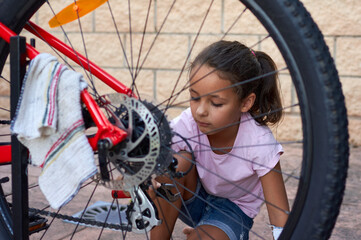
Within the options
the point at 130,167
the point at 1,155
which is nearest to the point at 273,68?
the point at 130,167

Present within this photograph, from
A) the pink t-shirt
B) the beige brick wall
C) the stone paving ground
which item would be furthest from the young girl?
the beige brick wall

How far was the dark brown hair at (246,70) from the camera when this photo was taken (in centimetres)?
168

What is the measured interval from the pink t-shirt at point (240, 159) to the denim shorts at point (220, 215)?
3 cm

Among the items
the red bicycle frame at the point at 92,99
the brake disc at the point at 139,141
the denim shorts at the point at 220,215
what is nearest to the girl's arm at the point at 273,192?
the denim shorts at the point at 220,215

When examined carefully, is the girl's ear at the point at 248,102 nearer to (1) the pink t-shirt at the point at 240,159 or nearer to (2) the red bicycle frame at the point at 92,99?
(1) the pink t-shirt at the point at 240,159

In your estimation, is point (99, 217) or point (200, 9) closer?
point (99, 217)

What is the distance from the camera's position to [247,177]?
1781 mm

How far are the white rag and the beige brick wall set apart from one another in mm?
2581

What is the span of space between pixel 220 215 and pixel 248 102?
41 cm

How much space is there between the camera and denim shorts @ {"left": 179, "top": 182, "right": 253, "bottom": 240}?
176 cm

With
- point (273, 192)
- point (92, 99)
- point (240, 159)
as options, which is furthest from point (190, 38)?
point (92, 99)

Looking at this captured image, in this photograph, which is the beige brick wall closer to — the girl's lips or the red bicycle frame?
the girl's lips

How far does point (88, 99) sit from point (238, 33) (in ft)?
8.79

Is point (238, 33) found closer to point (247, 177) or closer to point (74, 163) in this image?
point (247, 177)
